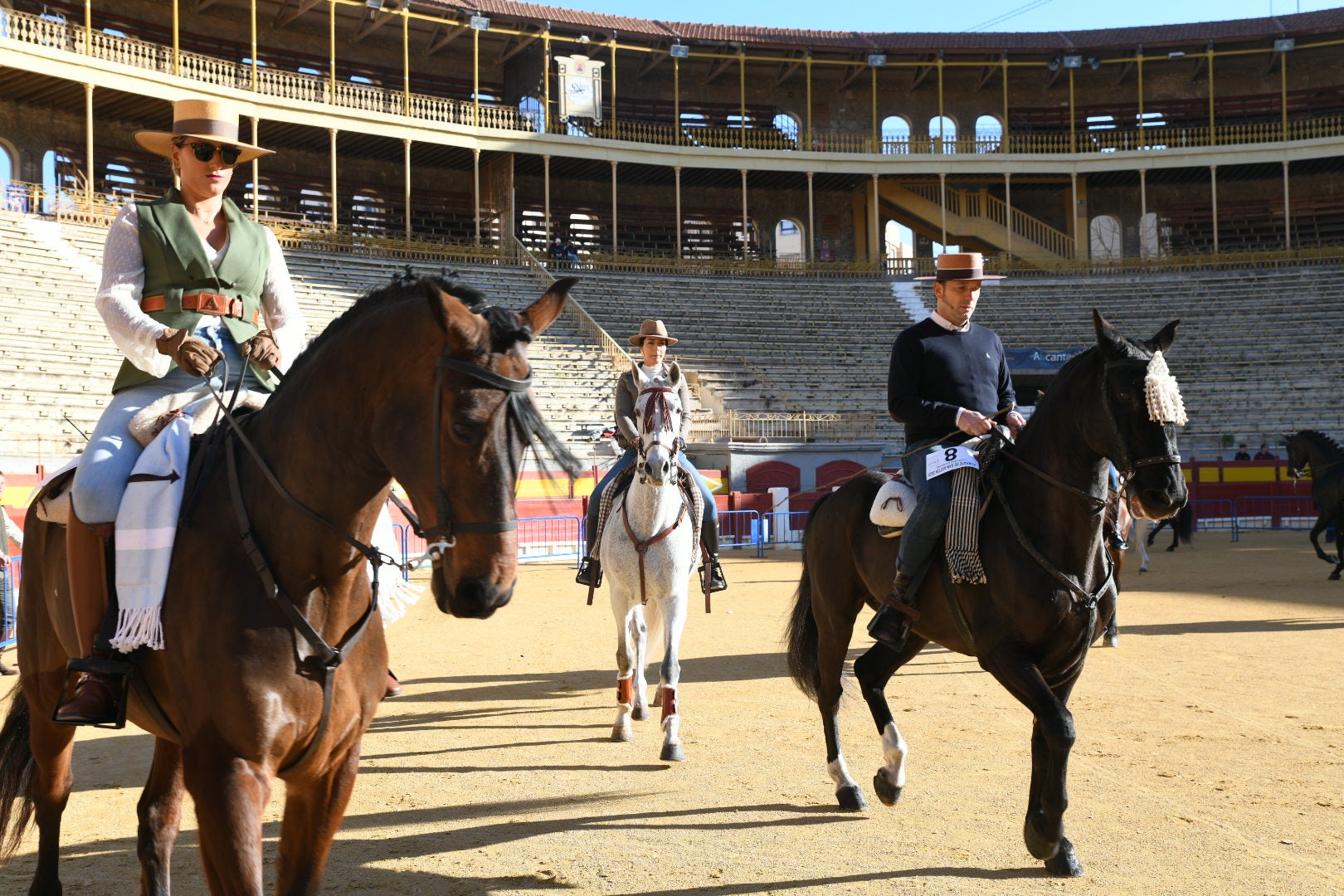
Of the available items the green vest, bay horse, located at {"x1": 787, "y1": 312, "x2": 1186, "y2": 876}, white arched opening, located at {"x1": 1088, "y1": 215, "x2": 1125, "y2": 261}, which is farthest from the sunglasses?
white arched opening, located at {"x1": 1088, "y1": 215, "x2": 1125, "y2": 261}

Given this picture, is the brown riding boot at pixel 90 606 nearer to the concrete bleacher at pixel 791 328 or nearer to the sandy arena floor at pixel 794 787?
the sandy arena floor at pixel 794 787

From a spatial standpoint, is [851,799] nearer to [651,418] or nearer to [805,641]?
[805,641]

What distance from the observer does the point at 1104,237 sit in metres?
40.4

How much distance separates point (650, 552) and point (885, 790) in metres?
2.46

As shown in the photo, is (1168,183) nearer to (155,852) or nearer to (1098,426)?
(1098,426)

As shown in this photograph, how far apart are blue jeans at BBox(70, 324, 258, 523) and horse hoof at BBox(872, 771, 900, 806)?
323 cm

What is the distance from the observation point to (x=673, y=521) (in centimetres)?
723

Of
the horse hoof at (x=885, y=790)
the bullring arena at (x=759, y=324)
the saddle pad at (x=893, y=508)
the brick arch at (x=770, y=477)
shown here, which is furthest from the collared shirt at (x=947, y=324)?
the brick arch at (x=770, y=477)

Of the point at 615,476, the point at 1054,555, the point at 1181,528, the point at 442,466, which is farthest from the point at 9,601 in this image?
the point at 1181,528

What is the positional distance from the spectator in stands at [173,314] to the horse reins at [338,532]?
0.97 feet

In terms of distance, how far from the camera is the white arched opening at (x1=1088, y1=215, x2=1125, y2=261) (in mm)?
40000

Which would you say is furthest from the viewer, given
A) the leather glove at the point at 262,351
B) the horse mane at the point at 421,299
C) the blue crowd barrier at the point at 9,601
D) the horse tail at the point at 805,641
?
the blue crowd barrier at the point at 9,601

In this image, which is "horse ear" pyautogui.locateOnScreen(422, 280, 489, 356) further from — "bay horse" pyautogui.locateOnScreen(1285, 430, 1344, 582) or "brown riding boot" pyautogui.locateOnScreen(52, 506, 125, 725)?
"bay horse" pyautogui.locateOnScreen(1285, 430, 1344, 582)

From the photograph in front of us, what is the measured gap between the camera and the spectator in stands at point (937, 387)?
5.18 metres
